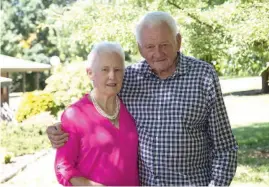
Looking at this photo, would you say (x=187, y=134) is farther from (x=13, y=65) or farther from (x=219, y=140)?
(x=13, y=65)

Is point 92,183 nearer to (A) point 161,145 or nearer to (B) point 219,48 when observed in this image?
(A) point 161,145

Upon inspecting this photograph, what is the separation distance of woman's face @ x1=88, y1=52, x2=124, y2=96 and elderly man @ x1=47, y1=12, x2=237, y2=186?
206 mm

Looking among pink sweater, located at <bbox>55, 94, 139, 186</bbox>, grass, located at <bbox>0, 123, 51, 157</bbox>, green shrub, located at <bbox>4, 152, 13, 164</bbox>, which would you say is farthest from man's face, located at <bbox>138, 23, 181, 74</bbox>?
grass, located at <bbox>0, 123, 51, 157</bbox>

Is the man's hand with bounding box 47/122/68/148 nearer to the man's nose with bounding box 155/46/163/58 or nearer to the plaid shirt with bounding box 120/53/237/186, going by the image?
the plaid shirt with bounding box 120/53/237/186

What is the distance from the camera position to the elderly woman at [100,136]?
6.47ft

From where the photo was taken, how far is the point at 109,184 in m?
2.00

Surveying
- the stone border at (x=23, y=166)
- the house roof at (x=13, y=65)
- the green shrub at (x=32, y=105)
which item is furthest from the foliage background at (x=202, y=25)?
the house roof at (x=13, y=65)

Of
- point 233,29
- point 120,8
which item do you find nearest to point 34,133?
point 120,8

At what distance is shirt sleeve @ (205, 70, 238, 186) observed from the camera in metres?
2.13

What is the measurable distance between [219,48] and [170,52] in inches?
268

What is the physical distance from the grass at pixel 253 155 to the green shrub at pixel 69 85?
276 inches

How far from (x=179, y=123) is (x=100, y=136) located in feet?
1.23

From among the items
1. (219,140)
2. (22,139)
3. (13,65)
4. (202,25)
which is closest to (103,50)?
(219,140)

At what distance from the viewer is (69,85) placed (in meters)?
18.5
